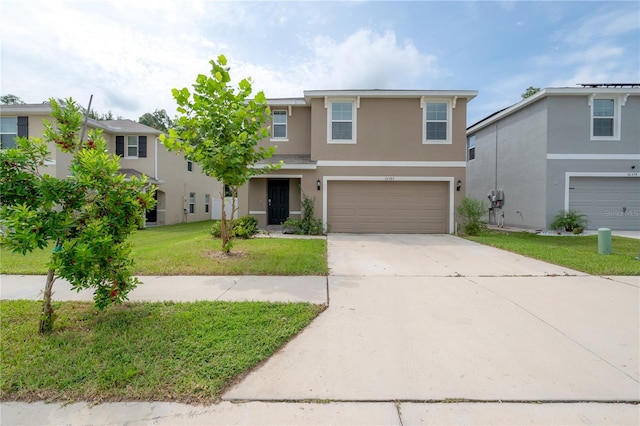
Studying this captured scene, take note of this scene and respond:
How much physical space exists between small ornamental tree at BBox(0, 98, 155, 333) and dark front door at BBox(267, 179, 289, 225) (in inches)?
362

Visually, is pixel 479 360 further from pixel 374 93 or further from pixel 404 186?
pixel 374 93

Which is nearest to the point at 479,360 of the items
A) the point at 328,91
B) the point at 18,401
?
the point at 18,401

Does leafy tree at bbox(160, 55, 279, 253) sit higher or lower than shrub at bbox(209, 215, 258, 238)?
higher

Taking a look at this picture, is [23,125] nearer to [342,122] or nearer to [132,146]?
[132,146]

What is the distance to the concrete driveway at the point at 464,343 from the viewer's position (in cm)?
→ 245

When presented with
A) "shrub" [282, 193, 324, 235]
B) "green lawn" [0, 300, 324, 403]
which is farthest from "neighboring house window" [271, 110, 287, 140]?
"green lawn" [0, 300, 324, 403]

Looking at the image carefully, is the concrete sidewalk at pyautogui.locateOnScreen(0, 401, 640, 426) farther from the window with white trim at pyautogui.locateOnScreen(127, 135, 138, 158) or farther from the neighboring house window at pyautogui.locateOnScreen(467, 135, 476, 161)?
the neighboring house window at pyautogui.locateOnScreen(467, 135, 476, 161)

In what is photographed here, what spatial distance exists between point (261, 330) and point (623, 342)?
12.9 ft

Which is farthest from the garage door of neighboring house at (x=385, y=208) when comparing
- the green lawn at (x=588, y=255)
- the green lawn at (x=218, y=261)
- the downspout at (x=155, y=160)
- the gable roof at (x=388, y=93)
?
the downspout at (x=155, y=160)

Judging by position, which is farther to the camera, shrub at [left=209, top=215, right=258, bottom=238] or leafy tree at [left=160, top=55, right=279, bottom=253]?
shrub at [left=209, top=215, right=258, bottom=238]

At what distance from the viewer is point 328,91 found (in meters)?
11.8

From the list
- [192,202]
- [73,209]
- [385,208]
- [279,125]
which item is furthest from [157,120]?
[73,209]

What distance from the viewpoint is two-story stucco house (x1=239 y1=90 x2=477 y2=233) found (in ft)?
39.4

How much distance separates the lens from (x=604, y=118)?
12.8 meters
